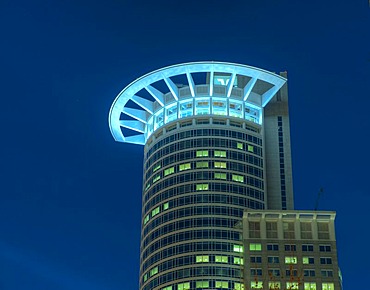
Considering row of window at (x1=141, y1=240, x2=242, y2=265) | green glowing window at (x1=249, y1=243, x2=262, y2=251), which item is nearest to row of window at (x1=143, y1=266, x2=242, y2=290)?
row of window at (x1=141, y1=240, x2=242, y2=265)

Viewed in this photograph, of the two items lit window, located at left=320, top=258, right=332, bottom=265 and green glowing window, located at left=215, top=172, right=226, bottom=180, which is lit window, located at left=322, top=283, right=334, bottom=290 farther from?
green glowing window, located at left=215, top=172, right=226, bottom=180

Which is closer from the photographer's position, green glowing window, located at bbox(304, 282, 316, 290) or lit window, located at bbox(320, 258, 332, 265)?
green glowing window, located at bbox(304, 282, 316, 290)

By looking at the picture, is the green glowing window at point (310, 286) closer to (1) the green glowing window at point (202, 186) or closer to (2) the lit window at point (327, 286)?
(2) the lit window at point (327, 286)

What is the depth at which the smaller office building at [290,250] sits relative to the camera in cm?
17862

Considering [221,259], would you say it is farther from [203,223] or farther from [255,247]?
[203,223]

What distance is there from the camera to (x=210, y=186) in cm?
19788

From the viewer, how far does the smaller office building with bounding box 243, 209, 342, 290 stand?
179 meters

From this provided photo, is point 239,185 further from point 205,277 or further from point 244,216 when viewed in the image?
point 205,277

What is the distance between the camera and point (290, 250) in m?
183

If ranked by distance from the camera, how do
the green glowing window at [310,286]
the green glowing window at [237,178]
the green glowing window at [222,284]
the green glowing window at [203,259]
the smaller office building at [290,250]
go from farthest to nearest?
1. the green glowing window at [237,178]
2. the green glowing window at [203,259]
3. the green glowing window at [222,284]
4. the smaller office building at [290,250]
5. the green glowing window at [310,286]

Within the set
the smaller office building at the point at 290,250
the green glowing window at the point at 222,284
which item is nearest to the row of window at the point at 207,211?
the smaller office building at the point at 290,250

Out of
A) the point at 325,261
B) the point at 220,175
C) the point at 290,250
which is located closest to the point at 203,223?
the point at 220,175

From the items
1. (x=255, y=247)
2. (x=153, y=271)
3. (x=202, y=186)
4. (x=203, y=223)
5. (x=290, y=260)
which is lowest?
(x=290, y=260)

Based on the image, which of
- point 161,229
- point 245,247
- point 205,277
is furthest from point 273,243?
point 161,229
